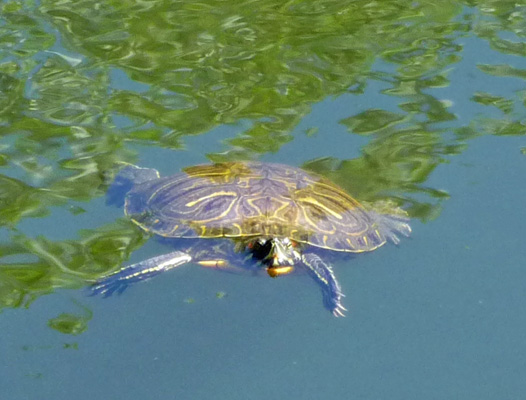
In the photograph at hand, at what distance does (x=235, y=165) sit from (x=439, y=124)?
4.59 ft

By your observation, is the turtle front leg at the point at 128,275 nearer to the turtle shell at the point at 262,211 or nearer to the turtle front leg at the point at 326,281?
the turtle shell at the point at 262,211

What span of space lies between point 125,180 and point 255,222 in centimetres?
88

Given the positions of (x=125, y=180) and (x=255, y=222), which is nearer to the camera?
(x=255, y=222)

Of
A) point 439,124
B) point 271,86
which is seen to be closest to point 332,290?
point 439,124

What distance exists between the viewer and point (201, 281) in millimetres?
3887

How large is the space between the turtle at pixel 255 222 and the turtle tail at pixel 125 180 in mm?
19

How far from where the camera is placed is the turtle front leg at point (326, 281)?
363 cm

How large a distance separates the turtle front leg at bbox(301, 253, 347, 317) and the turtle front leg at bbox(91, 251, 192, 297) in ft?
2.28

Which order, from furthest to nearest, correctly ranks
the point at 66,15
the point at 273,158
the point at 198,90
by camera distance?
1. the point at 66,15
2. the point at 198,90
3. the point at 273,158

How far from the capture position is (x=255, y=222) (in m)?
3.99

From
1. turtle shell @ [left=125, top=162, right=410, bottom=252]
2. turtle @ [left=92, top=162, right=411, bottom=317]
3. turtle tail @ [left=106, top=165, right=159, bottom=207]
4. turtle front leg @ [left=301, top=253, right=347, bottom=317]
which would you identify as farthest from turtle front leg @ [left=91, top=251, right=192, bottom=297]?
turtle front leg @ [left=301, top=253, right=347, bottom=317]

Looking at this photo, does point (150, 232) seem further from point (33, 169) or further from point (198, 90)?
point (198, 90)

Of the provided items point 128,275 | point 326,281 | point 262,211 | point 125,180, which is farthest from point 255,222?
point 125,180

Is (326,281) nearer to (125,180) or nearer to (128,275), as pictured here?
(128,275)
